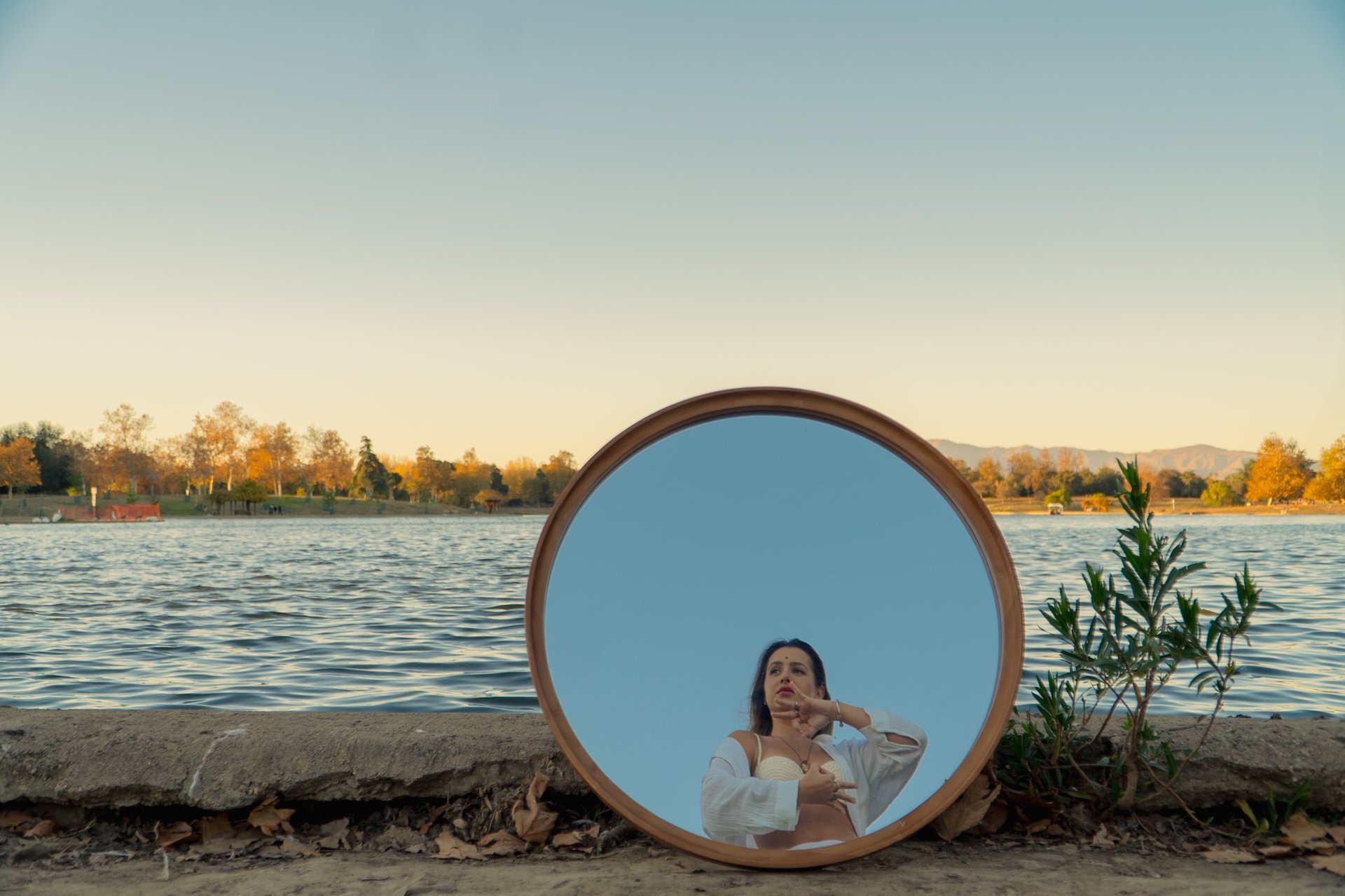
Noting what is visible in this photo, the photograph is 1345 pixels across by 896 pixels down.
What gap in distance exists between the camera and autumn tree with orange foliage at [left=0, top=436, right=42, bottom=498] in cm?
4794

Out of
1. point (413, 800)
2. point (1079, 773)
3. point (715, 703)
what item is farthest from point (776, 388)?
point (413, 800)

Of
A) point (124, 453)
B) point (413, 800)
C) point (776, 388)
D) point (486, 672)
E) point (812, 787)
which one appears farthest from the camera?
point (124, 453)

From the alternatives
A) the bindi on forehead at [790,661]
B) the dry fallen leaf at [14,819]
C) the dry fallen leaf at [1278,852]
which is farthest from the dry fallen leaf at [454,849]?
the dry fallen leaf at [1278,852]

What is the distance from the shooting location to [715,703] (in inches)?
96.0

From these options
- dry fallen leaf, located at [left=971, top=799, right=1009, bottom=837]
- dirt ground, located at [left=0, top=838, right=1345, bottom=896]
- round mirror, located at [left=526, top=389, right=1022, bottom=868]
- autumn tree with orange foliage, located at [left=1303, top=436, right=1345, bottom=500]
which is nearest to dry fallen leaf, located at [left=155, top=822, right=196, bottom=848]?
dirt ground, located at [left=0, top=838, right=1345, bottom=896]

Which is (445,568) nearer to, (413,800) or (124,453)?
(413,800)

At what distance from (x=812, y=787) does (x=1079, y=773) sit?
96cm

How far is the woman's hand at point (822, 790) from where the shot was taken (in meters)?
2.33

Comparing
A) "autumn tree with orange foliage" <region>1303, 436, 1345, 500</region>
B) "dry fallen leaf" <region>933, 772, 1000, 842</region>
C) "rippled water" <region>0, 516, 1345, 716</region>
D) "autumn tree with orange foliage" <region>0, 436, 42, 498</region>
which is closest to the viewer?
"dry fallen leaf" <region>933, 772, 1000, 842</region>

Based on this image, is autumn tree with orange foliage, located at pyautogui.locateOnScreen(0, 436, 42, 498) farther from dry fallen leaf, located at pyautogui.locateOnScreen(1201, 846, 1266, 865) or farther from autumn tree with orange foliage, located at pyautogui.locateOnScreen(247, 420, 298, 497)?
dry fallen leaf, located at pyautogui.locateOnScreen(1201, 846, 1266, 865)

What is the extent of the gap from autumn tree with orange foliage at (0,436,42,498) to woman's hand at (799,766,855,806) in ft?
194

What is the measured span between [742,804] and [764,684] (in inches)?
13.1

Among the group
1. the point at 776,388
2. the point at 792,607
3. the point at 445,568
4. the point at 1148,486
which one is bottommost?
the point at 445,568

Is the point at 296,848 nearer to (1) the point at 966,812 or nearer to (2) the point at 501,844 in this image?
(2) the point at 501,844
